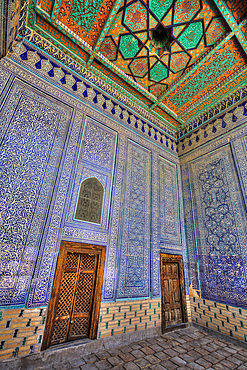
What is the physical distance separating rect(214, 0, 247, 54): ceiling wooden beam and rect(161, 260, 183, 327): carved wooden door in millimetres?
4963

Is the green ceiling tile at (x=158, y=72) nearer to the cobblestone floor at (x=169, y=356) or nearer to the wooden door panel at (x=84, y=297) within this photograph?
the wooden door panel at (x=84, y=297)

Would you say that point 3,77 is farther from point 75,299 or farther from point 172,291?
point 172,291

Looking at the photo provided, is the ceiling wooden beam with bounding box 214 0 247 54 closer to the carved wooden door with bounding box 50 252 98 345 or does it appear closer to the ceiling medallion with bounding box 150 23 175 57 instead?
the ceiling medallion with bounding box 150 23 175 57

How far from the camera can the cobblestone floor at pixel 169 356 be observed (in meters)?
2.45

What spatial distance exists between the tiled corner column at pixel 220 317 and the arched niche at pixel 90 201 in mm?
3160

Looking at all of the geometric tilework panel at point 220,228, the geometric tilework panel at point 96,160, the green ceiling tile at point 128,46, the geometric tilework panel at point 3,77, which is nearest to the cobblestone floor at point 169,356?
the geometric tilework panel at point 220,228

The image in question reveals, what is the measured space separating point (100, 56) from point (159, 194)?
3498mm

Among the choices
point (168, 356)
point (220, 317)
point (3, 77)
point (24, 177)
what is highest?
point (3, 77)

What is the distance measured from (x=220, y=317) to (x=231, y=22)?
19.1ft

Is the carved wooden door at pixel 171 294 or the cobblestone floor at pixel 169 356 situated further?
the carved wooden door at pixel 171 294

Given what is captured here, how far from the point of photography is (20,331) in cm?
227

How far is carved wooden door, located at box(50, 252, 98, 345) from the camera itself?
2.67 meters

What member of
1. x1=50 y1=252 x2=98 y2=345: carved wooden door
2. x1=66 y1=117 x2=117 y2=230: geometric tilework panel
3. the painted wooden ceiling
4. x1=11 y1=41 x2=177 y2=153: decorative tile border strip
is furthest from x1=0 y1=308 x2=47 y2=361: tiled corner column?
the painted wooden ceiling

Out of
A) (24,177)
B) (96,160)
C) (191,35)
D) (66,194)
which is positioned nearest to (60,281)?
(66,194)
